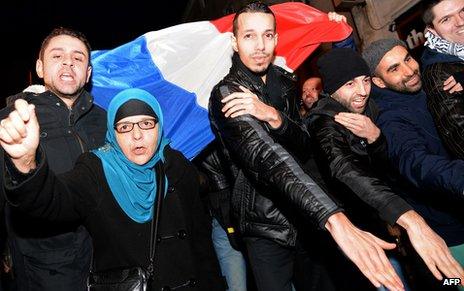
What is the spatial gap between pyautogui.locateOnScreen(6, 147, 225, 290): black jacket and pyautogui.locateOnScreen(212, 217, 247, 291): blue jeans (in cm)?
79

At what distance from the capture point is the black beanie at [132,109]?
7.95 feet

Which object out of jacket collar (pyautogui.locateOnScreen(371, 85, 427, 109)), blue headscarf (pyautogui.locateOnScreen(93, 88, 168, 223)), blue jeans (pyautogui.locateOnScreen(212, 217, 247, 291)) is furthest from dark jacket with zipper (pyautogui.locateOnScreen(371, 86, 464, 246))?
blue headscarf (pyautogui.locateOnScreen(93, 88, 168, 223))

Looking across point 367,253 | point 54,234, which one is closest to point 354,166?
point 367,253

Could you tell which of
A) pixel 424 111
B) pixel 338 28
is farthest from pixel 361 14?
pixel 424 111

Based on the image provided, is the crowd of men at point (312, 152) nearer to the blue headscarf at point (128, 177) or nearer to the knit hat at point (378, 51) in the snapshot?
the knit hat at point (378, 51)

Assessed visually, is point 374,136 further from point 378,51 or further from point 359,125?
point 378,51

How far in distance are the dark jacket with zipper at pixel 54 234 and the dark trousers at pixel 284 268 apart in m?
1.12

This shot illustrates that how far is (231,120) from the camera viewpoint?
2.20m

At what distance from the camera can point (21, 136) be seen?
1.48 metres

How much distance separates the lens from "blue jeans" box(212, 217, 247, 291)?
10.8 feet

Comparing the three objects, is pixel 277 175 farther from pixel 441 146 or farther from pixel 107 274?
pixel 441 146

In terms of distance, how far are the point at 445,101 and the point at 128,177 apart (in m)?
2.19

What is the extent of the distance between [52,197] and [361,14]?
956cm

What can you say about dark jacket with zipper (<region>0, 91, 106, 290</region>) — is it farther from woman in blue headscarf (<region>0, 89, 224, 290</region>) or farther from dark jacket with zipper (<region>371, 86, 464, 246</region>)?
dark jacket with zipper (<region>371, 86, 464, 246</region>)
